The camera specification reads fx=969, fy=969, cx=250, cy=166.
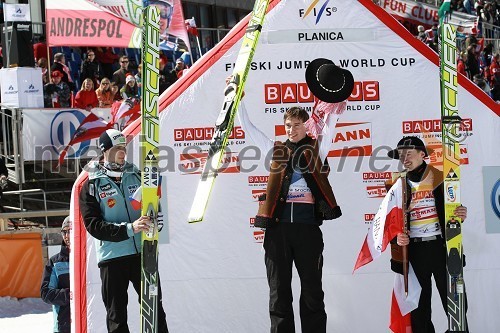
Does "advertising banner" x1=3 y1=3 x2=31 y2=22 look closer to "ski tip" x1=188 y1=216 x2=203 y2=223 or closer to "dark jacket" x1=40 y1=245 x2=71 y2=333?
"dark jacket" x1=40 y1=245 x2=71 y2=333

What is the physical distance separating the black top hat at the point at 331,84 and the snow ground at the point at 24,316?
369 cm

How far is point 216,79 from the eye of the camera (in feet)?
→ 23.7

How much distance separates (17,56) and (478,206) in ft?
22.4

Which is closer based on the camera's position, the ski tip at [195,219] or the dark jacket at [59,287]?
the ski tip at [195,219]

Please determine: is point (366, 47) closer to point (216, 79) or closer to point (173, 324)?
point (216, 79)

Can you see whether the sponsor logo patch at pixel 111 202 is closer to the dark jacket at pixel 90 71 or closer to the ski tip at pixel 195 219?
the ski tip at pixel 195 219

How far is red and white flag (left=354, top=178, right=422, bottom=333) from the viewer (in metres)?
6.37

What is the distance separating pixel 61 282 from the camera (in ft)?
23.7

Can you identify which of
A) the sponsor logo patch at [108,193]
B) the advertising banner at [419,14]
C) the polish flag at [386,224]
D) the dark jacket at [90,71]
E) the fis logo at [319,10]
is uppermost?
the advertising banner at [419,14]

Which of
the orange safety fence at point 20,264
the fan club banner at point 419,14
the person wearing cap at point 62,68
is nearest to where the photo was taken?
the orange safety fence at point 20,264

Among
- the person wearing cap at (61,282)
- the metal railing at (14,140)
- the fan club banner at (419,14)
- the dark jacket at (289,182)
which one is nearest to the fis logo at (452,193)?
the dark jacket at (289,182)

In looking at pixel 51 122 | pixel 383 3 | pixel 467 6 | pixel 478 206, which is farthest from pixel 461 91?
pixel 467 6

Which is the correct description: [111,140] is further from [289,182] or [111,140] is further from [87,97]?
[87,97]

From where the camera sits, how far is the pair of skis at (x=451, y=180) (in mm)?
6262
